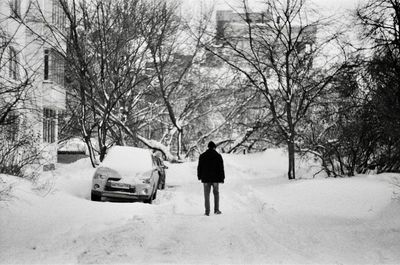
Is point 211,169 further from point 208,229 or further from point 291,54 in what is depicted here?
point 291,54

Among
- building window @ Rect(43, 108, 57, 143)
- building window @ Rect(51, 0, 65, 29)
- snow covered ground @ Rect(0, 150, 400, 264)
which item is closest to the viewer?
snow covered ground @ Rect(0, 150, 400, 264)

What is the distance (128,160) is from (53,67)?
1396 centimetres

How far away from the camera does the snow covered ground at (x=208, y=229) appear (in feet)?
24.7

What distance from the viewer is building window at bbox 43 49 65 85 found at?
2664cm

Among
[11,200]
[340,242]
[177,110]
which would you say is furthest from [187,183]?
[177,110]

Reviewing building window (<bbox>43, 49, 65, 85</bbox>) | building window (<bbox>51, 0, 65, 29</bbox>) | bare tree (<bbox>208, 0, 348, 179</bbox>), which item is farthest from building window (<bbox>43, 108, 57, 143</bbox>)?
bare tree (<bbox>208, 0, 348, 179</bbox>)

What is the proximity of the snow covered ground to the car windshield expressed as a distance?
4.29 ft

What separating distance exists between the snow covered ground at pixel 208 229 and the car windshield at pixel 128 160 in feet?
4.29

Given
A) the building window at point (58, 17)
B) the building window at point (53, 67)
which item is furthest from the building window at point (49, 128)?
the building window at point (58, 17)

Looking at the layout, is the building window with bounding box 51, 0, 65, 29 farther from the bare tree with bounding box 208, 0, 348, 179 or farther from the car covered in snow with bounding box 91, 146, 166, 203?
the car covered in snow with bounding box 91, 146, 166, 203

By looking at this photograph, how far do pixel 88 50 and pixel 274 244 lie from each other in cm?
1836

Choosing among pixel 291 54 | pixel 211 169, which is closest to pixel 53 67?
pixel 291 54

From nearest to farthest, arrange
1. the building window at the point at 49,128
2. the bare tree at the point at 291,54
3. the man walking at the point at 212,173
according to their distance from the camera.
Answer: the man walking at the point at 212,173 < the bare tree at the point at 291,54 < the building window at the point at 49,128

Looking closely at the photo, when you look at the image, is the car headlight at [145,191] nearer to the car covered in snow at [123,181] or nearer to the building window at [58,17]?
the car covered in snow at [123,181]
